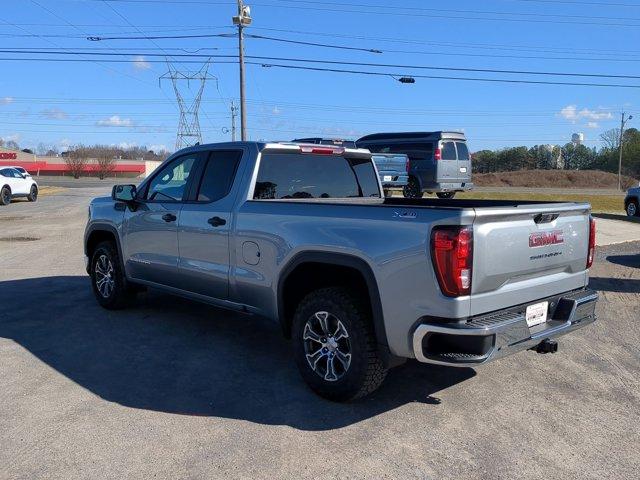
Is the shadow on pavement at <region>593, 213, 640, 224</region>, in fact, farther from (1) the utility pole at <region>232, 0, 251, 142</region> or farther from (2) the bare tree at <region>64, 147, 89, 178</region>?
(2) the bare tree at <region>64, 147, 89, 178</region>

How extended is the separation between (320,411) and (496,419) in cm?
124

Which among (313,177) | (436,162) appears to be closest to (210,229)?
(313,177)

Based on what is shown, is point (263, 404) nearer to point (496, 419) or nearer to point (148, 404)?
point (148, 404)

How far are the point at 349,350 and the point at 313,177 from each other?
201 centimetres

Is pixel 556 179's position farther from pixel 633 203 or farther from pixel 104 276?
pixel 104 276

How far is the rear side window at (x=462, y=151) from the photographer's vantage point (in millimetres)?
20920

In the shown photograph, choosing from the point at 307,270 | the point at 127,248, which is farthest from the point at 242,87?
the point at 307,270

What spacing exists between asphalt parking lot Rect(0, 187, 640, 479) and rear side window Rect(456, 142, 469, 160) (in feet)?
49.2

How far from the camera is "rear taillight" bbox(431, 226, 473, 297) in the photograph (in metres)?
3.50

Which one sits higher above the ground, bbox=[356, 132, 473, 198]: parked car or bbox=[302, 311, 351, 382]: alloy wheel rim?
bbox=[356, 132, 473, 198]: parked car

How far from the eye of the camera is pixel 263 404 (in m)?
4.29

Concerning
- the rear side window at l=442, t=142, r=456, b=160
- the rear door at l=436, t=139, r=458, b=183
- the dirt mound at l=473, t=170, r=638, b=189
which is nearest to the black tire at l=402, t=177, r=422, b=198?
the rear door at l=436, t=139, r=458, b=183

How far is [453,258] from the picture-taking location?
3.50 metres

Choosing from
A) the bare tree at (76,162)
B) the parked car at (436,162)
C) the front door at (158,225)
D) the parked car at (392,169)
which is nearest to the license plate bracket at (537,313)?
the front door at (158,225)
